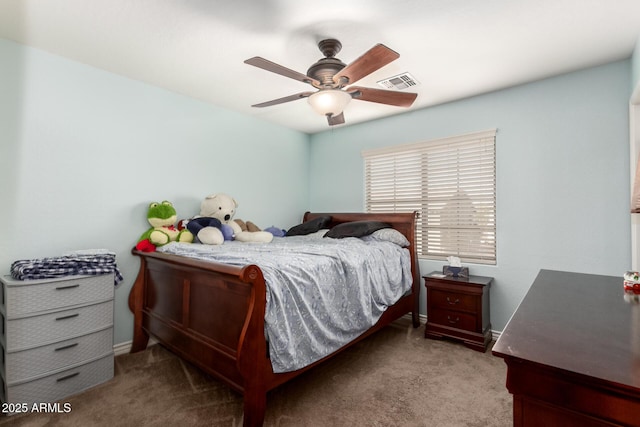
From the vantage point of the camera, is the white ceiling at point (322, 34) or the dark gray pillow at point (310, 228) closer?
the white ceiling at point (322, 34)

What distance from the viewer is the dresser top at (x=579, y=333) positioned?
70 centimetres

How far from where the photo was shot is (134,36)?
2.14 meters

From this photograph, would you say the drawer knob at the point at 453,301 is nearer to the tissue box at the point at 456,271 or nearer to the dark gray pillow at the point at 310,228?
the tissue box at the point at 456,271

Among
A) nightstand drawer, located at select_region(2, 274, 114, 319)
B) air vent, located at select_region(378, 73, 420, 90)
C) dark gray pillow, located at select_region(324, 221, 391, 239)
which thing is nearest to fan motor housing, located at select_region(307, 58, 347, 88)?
air vent, located at select_region(378, 73, 420, 90)

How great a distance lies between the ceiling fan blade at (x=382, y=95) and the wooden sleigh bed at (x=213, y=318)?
1.42 meters

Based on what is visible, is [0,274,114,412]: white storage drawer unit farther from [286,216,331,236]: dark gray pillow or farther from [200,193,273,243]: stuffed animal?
[286,216,331,236]: dark gray pillow

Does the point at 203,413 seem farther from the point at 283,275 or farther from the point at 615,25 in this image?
the point at 615,25

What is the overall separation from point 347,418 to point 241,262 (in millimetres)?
1099

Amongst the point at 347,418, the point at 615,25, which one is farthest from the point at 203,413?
the point at 615,25

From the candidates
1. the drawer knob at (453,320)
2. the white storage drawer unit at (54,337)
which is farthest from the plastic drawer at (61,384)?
the drawer knob at (453,320)

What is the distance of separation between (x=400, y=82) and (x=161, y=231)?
2.51 meters

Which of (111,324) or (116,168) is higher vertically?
(116,168)

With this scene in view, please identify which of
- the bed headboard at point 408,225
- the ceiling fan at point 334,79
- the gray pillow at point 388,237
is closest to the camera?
the ceiling fan at point 334,79

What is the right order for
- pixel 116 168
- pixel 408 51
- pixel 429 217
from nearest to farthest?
1. pixel 408 51
2. pixel 116 168
3. pixel 429 217
